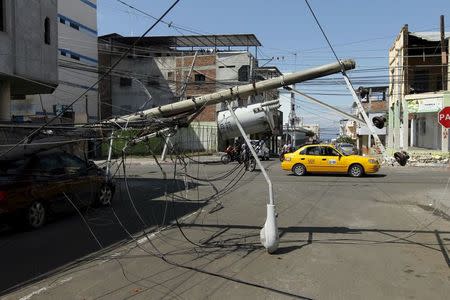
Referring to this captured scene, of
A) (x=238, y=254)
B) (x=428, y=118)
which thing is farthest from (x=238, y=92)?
(x=428, y=118)

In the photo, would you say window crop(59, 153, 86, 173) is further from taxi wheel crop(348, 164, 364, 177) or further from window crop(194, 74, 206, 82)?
window crop(194, 74, 206, 82)

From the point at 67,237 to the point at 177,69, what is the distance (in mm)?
47473

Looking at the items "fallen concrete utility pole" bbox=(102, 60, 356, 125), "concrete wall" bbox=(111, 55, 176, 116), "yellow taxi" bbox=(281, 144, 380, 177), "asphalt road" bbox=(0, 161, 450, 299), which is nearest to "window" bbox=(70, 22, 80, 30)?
"concrete wall" bbox=(111, 55, 176, 116)

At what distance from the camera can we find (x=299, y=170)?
2508 centimetres

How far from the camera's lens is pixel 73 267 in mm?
7359

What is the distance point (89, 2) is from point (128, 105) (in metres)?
13.1

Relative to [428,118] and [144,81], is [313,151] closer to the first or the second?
[428,118]

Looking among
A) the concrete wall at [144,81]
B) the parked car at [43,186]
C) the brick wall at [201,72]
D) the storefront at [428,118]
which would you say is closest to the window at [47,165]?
the parked car at [43,186]

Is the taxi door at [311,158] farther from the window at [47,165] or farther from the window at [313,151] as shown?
the window at [47,165]

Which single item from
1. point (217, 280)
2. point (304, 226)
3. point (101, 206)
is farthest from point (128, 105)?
point (217, 280)

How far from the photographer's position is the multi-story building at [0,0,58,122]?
13836 millimetres

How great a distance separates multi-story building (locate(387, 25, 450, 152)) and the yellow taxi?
1300 centimetres

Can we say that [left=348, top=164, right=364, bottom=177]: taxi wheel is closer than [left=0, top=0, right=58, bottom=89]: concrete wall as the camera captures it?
No

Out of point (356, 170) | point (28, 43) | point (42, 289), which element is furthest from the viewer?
point (356, 170)
